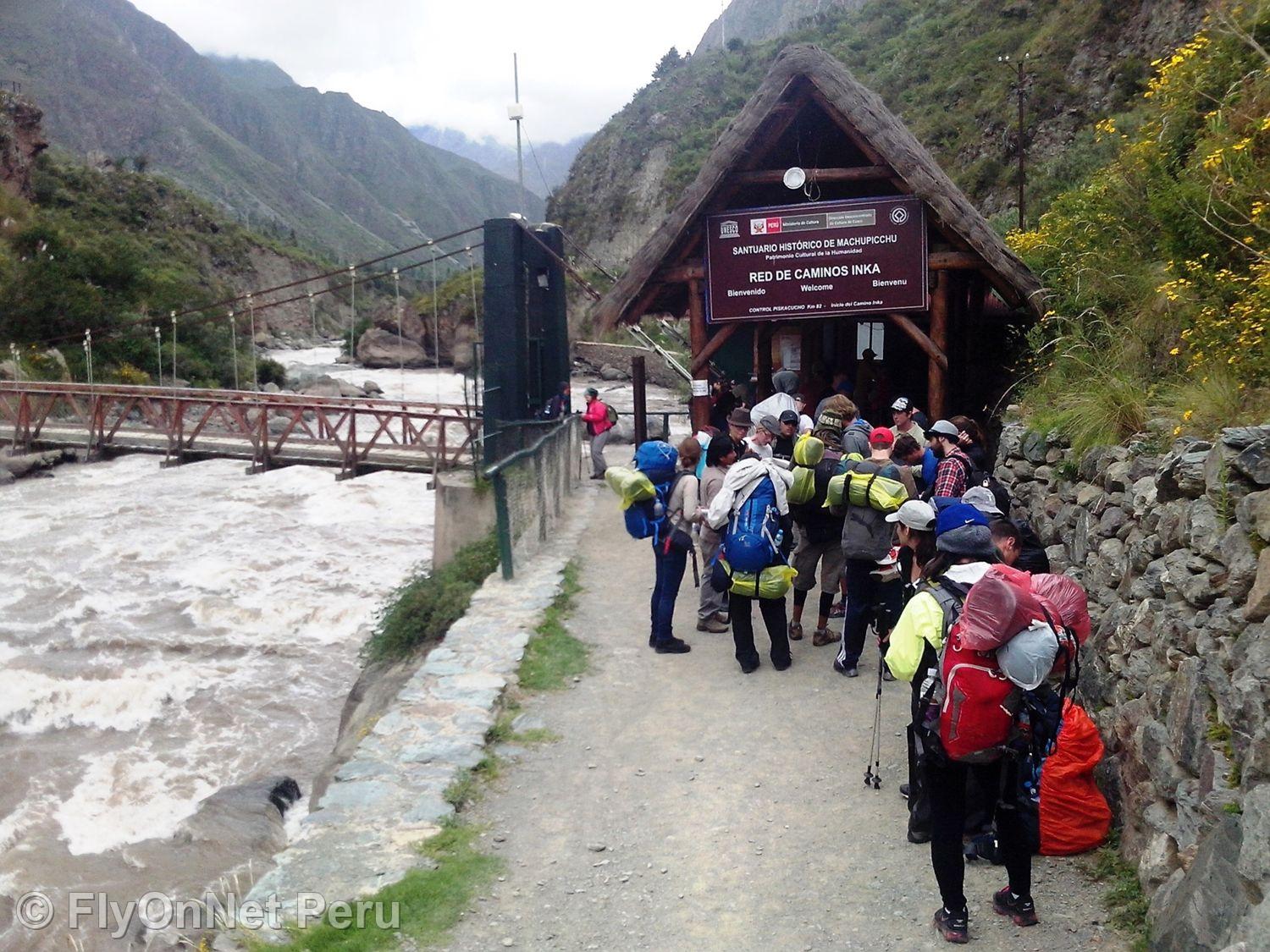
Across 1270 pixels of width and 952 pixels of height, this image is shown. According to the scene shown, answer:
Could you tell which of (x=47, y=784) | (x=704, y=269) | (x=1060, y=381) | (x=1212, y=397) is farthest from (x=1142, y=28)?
(x=47, y=784)

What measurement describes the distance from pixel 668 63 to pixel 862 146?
7371cm

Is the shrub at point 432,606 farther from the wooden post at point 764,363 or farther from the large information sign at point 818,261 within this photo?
the wooden post at point 764,363

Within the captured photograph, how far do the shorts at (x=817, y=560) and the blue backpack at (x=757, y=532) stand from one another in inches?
27.8

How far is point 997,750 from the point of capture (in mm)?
3125

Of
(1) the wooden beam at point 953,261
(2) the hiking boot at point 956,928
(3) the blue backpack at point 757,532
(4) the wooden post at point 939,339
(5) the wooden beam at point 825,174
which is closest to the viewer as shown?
(2) the hiking boot at point 956,928

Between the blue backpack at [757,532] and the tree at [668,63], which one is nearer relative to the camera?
the blue backpack at [757,532]

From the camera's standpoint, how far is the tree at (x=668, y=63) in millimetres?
75375

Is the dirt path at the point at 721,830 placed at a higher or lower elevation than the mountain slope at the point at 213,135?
lower

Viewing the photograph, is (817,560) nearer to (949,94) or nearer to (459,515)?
(459,515)

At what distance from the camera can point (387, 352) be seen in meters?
46.0

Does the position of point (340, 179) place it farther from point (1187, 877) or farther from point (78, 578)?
point (1187, 877)

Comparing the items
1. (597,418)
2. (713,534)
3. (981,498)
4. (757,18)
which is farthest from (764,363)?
(757,18)

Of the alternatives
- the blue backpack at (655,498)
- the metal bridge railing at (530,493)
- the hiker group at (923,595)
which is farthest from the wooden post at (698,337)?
the blue backpack at (655,498)
